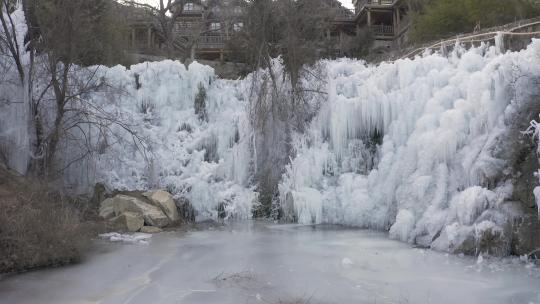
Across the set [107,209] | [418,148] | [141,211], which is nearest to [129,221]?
[141,211]

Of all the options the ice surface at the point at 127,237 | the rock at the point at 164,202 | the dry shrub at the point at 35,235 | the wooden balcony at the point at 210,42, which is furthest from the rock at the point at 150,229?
the wooden balcony at the point at 210,42

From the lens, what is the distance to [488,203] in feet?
26.3

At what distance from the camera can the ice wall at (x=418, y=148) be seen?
8450 mm

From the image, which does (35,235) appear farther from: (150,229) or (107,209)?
(107,209)

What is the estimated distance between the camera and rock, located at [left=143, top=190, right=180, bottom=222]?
38.0 ft

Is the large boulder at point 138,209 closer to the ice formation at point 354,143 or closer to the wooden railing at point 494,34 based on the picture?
the ice formation at point 354,143

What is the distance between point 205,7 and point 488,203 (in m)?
19.8

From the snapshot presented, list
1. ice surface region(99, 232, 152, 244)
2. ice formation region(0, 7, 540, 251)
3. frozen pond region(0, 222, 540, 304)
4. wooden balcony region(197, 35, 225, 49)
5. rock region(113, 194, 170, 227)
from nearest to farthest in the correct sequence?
frozen pond region(0, 222, 540, 304) → ice formation region(0, 7, 540, 251) → ice surface region(99, 232, 152, 244) → rock region(113, 194, 170, 227) → wooden balcony region(197, 35, 225, 49)

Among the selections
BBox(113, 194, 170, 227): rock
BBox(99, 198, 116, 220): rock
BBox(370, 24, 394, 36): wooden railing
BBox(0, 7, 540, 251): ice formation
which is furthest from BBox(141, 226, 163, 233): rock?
BBox(370, 24, 394, 36): wooden railing

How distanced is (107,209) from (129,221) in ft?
3.23

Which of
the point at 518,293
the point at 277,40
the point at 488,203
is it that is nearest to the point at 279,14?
the point at 277,40

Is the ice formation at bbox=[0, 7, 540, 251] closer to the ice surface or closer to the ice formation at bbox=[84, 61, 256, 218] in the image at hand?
the ice formation at bbox=[84, 61, 256, 218]

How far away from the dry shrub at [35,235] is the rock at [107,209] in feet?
10.4

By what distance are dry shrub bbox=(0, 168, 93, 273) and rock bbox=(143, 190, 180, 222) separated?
11.1 ft
